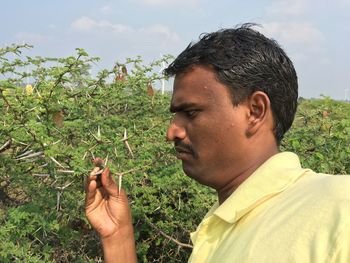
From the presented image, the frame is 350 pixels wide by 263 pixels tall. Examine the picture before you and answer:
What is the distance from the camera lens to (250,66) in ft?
4.74

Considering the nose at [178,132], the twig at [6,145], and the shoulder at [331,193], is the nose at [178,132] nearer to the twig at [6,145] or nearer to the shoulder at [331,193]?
the shoulder at [331,193]

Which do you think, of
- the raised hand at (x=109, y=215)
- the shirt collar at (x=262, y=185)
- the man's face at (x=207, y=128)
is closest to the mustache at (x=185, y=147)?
the man's face at (x=207, y=128)

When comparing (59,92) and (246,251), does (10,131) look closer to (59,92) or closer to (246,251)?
(59,92)

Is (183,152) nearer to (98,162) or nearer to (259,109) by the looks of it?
(259,109)

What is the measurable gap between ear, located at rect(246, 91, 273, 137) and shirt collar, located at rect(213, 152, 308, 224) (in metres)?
0.12

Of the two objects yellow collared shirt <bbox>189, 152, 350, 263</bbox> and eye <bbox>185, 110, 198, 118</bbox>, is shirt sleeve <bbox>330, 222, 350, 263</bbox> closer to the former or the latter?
yellow collared shirt <bbox>189, 152, 350, 263</bbox>

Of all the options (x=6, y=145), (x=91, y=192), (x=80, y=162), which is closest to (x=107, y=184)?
(x=91, y=192)

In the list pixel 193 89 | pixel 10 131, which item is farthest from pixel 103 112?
pixel 193 89

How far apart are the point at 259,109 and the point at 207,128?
0.15m

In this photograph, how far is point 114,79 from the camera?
440 cm

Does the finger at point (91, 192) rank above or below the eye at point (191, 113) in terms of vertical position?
below

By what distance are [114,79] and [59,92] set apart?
1.11 m

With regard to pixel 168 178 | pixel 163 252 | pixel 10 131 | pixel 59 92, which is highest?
pixel 59 92

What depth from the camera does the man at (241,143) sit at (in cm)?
109
